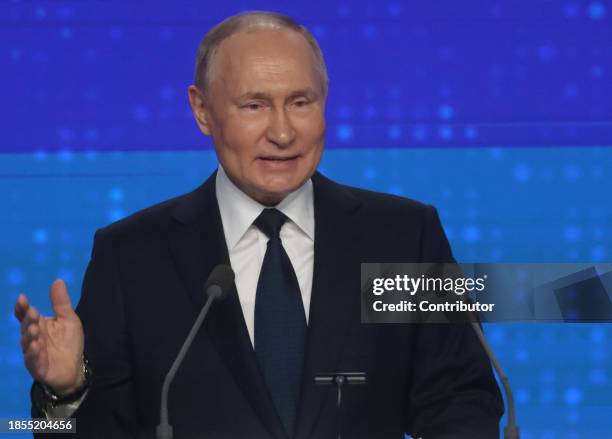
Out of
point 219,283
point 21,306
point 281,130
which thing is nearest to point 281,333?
point 219,283

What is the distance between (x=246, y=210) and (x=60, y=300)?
0.45 m

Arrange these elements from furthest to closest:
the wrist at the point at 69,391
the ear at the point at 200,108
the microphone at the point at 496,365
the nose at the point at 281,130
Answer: the ear at the point at 200,108 < the nose at the point at 281,130 < the wrist at the point at 69,391 < the microphone at the point at 496,365

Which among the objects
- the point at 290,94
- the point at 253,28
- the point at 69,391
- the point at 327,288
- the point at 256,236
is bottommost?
the point at 69,391

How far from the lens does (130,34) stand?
3.02m

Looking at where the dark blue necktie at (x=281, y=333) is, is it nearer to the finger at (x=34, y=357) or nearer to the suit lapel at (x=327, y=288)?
the suit lapel at (x=327, y=288)

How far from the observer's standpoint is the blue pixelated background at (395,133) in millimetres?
2986

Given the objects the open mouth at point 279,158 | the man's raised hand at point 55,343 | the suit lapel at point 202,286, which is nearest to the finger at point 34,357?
the man's raised hand at point 55,343

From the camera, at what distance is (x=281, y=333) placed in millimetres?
2176

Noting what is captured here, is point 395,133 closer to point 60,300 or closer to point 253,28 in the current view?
point 253,28

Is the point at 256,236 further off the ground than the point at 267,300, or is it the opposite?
the point at 256,236

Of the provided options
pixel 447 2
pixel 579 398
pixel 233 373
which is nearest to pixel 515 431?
pixel 233 373

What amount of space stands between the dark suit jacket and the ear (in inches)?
6.5

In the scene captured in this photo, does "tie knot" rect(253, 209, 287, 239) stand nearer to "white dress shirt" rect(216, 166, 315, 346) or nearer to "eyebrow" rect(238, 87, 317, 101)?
"white dress shirt" rect(216, 166, 315, 346)

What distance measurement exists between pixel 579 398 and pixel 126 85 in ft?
4.82
